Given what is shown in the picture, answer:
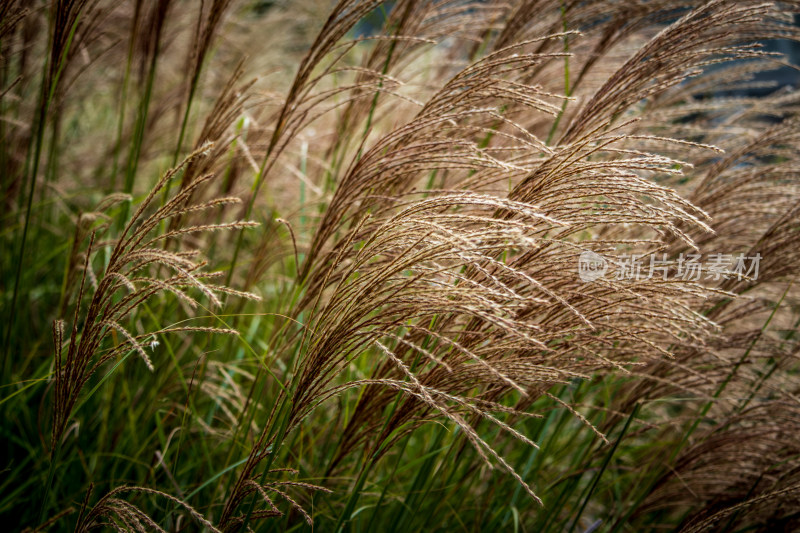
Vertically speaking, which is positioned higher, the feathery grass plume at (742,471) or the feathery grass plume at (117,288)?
the feathery grass plume at (117,288)

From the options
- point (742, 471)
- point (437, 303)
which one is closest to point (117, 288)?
point (437, 303)

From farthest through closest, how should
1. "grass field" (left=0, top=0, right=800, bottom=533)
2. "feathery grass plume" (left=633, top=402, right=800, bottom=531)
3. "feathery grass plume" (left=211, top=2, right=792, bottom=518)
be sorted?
"feathery grass plume" (left=633, top=402, right=800, bottom=531) < "grass field" (left=0, top=0, right=800, bottom=533) < "feathery grass plume" (left=211, top=2, right=792, bottom=518)

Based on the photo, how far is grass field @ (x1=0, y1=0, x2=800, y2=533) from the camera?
1.10 meters

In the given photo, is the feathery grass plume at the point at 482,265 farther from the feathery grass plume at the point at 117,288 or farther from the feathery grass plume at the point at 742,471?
the feathery grass plume at the point at 742,471

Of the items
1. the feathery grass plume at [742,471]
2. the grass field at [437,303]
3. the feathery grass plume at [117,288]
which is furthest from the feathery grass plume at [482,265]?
the feathery grass plume at [742,471]

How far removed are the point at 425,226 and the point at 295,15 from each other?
3691 mm

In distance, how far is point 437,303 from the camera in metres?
0.98

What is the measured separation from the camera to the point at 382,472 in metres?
2.11

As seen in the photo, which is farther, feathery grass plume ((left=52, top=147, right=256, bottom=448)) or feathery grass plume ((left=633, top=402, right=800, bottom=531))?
feathery grass plume ((left=633, top=402, right=800, bottom=531))

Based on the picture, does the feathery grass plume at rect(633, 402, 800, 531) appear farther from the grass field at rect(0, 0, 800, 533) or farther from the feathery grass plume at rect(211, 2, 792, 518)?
the feathery grass plume at rect(211, 2, 792, 518)

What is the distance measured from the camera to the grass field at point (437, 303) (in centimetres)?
110

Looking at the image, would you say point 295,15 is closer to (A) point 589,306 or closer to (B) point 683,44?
(B) point 683,44

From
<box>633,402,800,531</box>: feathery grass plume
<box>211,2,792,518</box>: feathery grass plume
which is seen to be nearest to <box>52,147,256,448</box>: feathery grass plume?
<box>211,2,792,518</box>: feathery grass plume

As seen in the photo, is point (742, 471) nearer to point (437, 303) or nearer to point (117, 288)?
point (437, 303)
